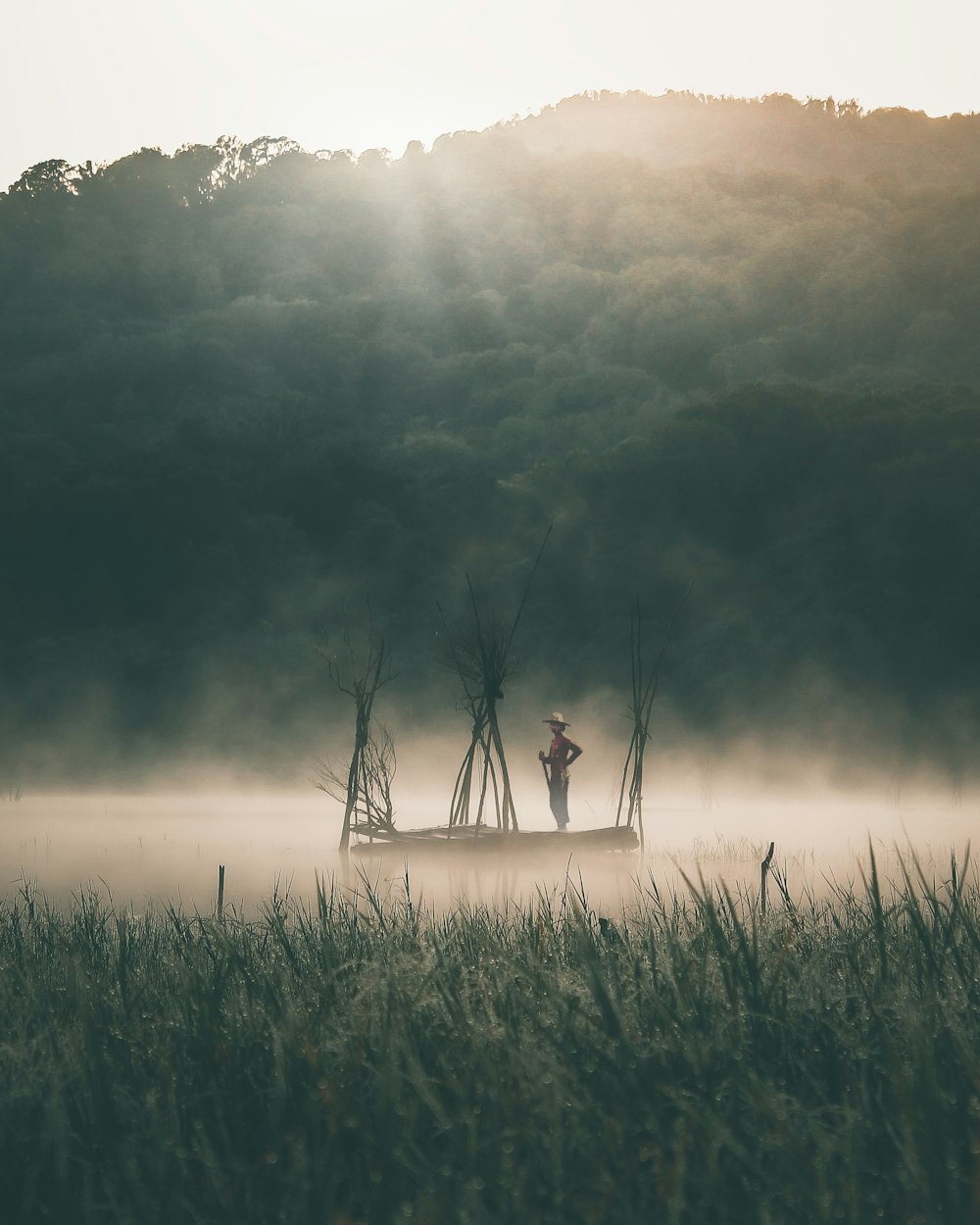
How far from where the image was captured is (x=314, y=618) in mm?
29719

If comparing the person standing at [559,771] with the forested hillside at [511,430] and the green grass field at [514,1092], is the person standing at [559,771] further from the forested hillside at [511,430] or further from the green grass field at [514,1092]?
the green grass field at [514,1092]

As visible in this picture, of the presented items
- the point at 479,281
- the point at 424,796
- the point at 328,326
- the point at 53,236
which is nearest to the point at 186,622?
the point at 424,796

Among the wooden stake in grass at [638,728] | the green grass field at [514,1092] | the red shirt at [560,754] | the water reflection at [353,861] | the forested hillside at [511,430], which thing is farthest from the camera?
the forested hillside at [511,430]

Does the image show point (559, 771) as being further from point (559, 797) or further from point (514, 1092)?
point (514, 1092)

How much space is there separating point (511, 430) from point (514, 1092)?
1275 inches

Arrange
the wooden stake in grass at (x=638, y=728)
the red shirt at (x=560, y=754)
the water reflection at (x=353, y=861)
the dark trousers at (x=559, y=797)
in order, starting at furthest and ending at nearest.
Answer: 1. the dark trousers at (x=559, y=797)
2. the red shirt at (x=560, y=754)
3. the wooden stake in grass at (x=638, y=728)
4. the water reflection at (x=353, y=861)

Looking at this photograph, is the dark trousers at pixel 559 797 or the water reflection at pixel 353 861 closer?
the water reflection at pixel 353 861

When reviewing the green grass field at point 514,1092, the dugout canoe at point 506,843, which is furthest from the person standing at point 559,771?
the green grass field at point 514,1092

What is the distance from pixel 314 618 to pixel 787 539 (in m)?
10.8

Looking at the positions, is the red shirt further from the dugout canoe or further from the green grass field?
the green grass field

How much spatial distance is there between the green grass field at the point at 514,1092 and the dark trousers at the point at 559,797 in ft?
33.5

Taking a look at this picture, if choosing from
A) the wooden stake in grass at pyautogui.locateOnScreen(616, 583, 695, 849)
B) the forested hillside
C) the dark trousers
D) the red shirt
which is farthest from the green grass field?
the forested hillside

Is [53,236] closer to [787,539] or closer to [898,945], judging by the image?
[787,539]

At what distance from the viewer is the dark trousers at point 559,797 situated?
46.7ft
